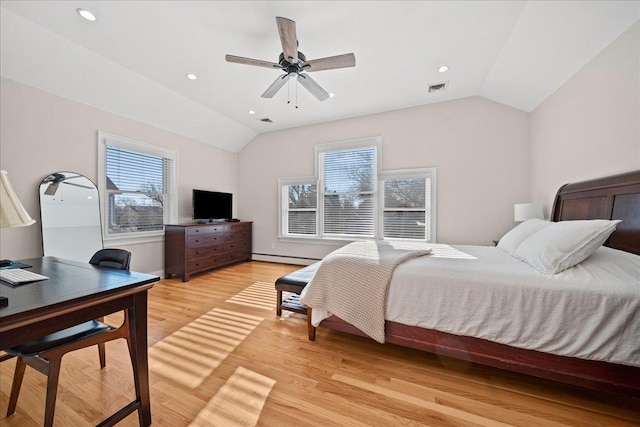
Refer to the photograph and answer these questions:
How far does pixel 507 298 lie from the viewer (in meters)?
1.53

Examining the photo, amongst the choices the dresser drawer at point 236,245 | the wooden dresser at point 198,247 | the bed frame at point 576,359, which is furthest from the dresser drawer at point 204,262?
the bed frame at point 576,359

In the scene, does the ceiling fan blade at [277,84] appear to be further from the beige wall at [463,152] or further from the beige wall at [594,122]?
the beige wall at [594,122]

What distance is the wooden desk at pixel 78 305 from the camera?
0.89 meters

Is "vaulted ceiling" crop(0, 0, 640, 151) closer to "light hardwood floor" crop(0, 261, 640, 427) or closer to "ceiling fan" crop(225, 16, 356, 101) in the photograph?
"ceiling fan" crop(225, 16, 356, 101)

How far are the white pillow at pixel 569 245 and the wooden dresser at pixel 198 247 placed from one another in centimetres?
430

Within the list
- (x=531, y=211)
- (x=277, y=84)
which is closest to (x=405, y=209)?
(x=531, y=211)

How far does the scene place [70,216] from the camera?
9.86 ft

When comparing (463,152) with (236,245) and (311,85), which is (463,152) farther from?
(236,245)

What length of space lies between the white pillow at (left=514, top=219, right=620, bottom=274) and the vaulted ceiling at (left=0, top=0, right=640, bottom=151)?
1.69 meters

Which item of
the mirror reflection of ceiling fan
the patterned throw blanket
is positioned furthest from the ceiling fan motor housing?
the mirror reflection of ceiling fan

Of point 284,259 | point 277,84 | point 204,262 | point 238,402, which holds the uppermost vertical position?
point 277,84

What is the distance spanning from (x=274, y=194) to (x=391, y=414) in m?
4.42

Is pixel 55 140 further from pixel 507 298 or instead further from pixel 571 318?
pixel 571 318

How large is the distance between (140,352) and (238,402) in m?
0.64
